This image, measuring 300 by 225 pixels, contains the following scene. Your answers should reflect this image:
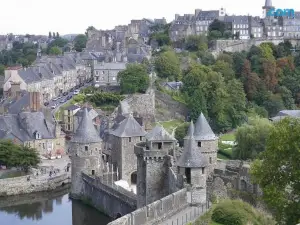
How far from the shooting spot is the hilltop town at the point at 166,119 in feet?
89.7

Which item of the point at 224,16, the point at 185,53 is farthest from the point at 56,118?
the point at 224,16

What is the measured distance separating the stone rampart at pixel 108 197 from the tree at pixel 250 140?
Answer: 43.3 feet

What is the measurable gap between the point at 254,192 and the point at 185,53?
45848 mm

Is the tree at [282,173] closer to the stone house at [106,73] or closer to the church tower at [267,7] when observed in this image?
the stone house at [106,73]

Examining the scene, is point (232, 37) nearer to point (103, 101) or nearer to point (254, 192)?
point (103, 101)

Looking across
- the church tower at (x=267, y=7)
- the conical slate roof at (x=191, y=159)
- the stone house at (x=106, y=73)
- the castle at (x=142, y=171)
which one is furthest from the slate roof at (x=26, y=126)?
the church tower at (x=267, y=7)

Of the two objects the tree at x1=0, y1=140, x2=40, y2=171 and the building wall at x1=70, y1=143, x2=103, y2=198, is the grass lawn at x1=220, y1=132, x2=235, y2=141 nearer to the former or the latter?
the tree at x1=0, y1=140, x2=40, y2=171

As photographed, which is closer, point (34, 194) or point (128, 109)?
point (34, 194)

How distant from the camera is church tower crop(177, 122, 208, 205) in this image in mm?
28375

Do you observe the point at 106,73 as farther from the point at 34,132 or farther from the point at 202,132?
the point at 202,132

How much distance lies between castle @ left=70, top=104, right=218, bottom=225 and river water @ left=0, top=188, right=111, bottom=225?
80 cm

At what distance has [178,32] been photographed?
89.2m

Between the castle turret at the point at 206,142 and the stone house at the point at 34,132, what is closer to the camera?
the castle turret at the point at 206,142

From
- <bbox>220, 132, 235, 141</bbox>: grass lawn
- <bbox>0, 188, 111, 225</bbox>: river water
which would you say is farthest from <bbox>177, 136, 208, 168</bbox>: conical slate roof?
<bbox>220, 132, 235, 141</bbox>: grass lawn
